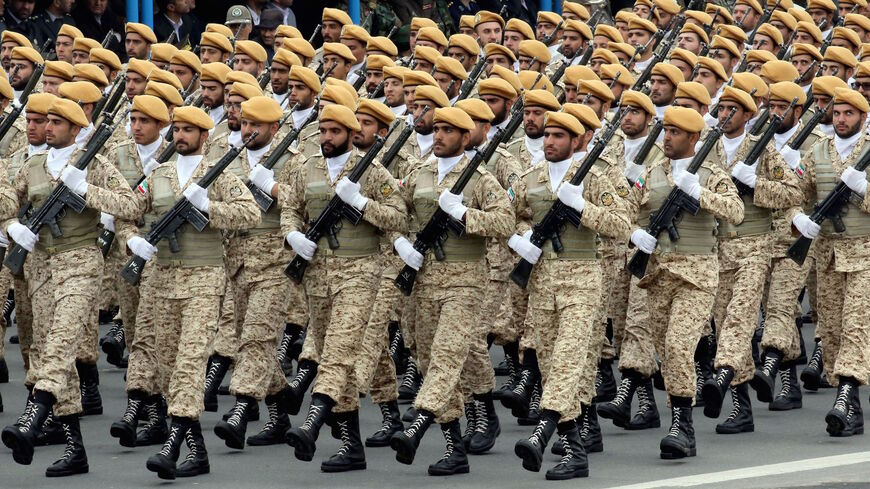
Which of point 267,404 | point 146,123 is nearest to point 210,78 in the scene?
point 146,123

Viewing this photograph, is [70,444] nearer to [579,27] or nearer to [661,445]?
[661,445]

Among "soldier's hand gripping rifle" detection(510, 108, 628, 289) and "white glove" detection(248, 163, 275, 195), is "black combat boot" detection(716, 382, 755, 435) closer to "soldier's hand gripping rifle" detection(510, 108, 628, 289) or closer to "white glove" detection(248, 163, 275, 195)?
"soldier's hand gripping rifle" detection(510, 108, 628, 289)

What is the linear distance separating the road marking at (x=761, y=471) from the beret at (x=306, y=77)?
3815 mm

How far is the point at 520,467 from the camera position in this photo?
9984mm

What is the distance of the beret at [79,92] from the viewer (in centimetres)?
1105

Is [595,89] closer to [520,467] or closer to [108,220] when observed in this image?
[520,467]

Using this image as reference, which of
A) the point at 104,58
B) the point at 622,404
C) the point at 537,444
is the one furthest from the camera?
the point at 104,58

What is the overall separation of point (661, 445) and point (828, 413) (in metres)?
1.18

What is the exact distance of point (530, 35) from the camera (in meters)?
15.2

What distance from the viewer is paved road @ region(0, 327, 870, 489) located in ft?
31.4

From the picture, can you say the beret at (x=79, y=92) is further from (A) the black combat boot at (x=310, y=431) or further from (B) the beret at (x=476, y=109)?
(A) the black combat boot at (x=310, y=431)

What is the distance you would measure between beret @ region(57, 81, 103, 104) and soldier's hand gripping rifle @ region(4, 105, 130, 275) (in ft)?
3.04

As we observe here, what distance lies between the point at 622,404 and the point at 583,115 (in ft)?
6.15

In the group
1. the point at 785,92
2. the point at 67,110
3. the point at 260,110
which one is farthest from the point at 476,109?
the point at 785,92
